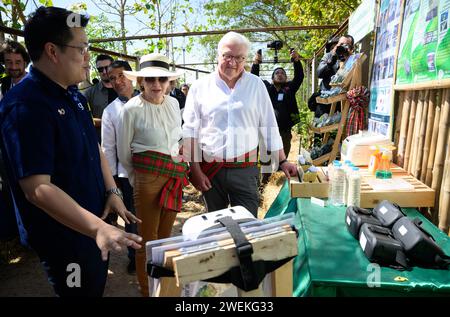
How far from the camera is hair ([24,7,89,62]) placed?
137 centimetres

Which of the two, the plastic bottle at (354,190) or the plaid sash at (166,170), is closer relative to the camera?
the plastic bottle at (354,190)

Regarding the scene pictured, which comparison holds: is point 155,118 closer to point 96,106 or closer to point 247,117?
point 247,117

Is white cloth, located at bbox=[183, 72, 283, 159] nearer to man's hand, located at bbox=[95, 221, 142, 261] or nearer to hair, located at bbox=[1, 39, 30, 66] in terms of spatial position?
man's hand, located at bbox=[95, 221, 142, 261]

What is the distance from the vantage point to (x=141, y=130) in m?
2.57

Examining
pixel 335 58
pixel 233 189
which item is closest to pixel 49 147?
pixel 233 189

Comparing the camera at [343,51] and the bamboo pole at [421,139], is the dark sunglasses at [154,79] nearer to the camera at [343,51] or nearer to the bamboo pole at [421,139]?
the bamboo pole at [421,139]

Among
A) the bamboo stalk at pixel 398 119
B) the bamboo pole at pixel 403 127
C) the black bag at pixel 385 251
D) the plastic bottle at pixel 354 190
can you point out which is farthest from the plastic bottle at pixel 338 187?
the bamboo stalk at pixel 398 119

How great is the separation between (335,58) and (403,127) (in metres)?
2.09

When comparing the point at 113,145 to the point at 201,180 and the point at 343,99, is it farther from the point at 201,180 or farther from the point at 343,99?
the point at 343,99

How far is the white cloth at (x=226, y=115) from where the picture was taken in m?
2.52

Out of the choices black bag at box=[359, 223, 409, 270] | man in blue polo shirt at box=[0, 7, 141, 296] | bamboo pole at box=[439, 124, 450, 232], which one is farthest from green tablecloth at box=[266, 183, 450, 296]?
man in blue polo shirt at box=[0, 7, 141, 296]

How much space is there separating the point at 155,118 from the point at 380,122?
2.24 m

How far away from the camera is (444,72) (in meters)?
2.10
